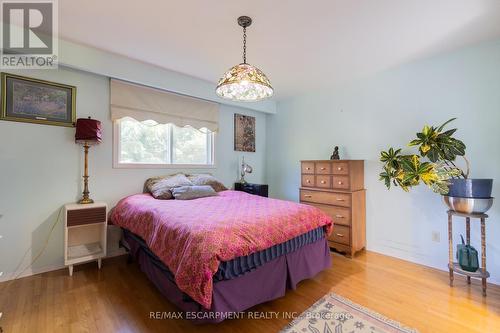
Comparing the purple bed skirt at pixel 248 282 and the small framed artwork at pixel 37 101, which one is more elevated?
the small framed artwork at pixel 37 101

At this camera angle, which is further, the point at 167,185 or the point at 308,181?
the point at 308,181

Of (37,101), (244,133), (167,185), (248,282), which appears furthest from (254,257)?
(244,133)

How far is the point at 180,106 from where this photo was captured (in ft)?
11.5

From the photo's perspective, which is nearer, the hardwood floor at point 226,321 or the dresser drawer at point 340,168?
→ the hardwood floor at point 226,321

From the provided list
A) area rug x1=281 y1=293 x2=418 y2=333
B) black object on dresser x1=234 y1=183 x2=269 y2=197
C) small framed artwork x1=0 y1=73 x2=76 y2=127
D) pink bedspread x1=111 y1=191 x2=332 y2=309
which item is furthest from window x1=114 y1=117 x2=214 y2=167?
area rug x1=281 y1=293 x2=418 y2=333

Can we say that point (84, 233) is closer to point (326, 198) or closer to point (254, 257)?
point (254, 257)

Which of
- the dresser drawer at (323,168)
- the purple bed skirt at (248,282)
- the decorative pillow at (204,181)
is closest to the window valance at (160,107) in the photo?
the decorative pillow at (204,181)

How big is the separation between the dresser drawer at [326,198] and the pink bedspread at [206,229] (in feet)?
2.24

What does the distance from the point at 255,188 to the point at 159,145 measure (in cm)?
168

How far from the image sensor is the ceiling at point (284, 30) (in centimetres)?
190

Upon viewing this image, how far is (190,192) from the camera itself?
290 centimetres

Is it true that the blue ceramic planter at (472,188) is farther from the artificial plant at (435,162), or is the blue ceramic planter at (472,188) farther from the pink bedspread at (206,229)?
the pink bedspread at (206,229)

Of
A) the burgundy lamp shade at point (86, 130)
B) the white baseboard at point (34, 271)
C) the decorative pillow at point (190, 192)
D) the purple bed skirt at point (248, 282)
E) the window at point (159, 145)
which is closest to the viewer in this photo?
the purple bed skirt at point (248, 282)

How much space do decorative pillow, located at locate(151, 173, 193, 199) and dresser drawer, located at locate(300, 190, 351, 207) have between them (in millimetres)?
1702
